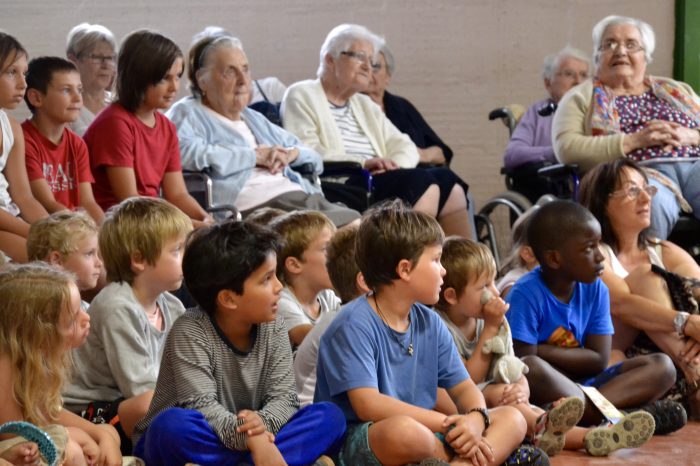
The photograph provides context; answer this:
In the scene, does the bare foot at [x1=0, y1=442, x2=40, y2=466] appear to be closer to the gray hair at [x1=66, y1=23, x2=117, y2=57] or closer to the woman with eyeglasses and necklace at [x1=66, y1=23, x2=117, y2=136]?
the woman with eyeglasses and necklace at [x1=66, y1=23, x2=117, y2=136]

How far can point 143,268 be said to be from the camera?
2.83 meters

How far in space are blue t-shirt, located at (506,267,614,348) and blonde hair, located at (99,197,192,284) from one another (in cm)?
102

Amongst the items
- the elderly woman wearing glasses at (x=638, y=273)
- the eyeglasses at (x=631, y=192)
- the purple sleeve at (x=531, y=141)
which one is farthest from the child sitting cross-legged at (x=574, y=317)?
the purple sleeve at (x=531, y=141)

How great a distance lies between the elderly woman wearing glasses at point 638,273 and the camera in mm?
3561

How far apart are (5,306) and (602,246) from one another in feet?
7.08

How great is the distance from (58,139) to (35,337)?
149 centimetres

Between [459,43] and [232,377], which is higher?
[459,43]

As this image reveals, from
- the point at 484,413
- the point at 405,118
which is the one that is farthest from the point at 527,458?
the point at 405,118

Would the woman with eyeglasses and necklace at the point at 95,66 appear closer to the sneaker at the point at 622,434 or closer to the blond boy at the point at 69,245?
the blond boy at the point at 69,245

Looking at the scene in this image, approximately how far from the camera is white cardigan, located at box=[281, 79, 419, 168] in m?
Result: 4.87

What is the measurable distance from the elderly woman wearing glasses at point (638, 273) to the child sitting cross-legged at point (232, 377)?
1447mm

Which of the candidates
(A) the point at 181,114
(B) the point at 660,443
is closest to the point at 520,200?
(A) the point at 181,114

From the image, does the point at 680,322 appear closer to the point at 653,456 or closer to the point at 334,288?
the point at 653,456

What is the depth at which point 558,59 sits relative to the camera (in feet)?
19.7
